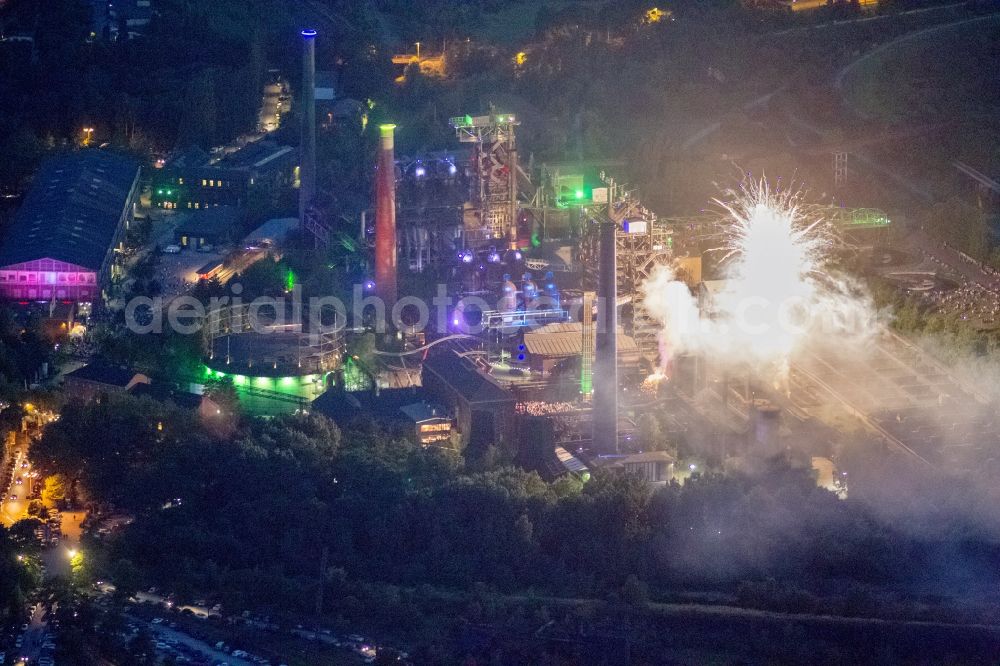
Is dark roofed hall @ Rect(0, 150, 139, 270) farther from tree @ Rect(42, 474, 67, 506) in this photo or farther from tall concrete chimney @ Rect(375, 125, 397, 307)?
tree @ Rect(42, 474, 67, 506)

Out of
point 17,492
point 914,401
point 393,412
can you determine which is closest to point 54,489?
point 17,492

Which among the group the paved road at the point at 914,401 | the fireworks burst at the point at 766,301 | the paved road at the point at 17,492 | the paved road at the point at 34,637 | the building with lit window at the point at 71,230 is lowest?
the paved road at the point at 34,637

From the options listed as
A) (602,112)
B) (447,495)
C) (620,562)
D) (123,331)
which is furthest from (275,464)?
(602,112)

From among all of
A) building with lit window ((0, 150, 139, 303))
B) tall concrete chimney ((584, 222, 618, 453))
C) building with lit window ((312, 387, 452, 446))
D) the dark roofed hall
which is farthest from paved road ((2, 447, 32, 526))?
tall concrete chimney ((584, 222, 618, 453))

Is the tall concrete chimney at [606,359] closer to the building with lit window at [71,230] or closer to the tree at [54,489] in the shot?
the tree at [54,489]

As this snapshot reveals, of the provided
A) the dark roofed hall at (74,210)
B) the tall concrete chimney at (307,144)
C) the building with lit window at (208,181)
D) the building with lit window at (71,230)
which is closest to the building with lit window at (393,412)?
the building with lit window at (71,230)

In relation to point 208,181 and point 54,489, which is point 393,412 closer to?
point 54,489
